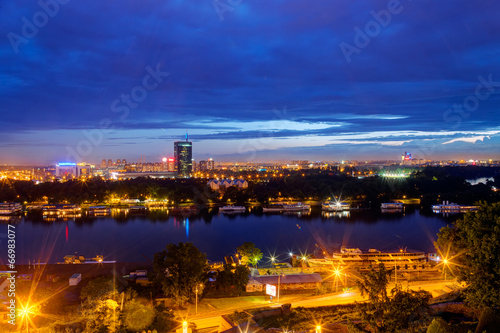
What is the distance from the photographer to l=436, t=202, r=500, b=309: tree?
3273mm

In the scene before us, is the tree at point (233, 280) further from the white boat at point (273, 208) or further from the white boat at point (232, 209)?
the white boat at point (273, 208)

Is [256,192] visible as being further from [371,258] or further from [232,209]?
[371,258]

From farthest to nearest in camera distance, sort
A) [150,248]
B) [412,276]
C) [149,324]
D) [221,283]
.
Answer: [150,248]
[412,276]
[221,283]
[149,324]

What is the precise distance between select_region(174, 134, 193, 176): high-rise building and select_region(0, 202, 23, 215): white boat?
26275mm

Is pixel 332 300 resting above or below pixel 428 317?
below

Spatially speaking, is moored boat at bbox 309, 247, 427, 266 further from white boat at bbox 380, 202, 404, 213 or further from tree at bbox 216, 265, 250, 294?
white boat at bbox 380, 202, 404, 213

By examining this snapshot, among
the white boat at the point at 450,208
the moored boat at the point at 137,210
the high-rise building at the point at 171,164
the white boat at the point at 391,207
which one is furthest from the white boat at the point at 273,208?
the high-rise building at the point at 171,164

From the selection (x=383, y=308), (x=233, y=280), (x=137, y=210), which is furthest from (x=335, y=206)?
(x=383, y=308)

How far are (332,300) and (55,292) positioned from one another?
3268mm

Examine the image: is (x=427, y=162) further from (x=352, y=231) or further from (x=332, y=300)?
(x=332, y=300)

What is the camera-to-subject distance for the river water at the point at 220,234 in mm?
7965

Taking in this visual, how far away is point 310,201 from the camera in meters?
17.2

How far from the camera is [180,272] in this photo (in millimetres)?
4391

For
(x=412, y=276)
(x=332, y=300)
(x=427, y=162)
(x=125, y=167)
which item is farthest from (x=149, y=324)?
(x=427, y=162)
